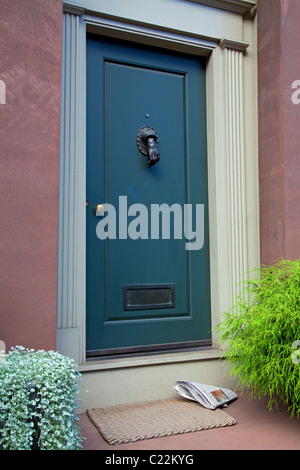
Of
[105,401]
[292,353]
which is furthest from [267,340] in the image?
[105,401]

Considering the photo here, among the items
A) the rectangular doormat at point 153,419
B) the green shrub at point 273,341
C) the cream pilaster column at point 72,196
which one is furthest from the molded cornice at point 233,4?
the rectangular doormat at point 153,419

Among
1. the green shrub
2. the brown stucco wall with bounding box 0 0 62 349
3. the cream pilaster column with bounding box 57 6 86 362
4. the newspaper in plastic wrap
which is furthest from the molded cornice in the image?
the newspaper in plastic wrap

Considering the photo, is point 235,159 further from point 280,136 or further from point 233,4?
point 233,4

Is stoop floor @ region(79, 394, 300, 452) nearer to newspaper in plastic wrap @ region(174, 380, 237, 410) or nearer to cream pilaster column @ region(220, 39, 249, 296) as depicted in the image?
newspaper in plastic wrap @ region(174, 380, 237, 410)

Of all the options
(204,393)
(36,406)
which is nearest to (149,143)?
(204,393)

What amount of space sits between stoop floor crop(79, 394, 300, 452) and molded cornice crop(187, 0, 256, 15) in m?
2.73

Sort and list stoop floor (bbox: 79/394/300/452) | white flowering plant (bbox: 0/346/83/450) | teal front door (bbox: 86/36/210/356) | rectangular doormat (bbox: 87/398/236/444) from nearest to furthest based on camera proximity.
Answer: white flowering plant (bbox: 0/346/83/450)
stoop floor (bbox: 79/394/300/452)
rectangular doormat (bbox: 87/398/236/444)
teal front door (bbox: 86/36/210/356)

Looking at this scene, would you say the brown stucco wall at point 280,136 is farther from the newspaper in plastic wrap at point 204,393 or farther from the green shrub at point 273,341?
the newspaper in plastic wrap at point 204,393

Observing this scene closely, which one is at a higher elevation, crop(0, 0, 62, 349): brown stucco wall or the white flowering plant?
crop(0, 0, 62, 349): brown stucco wall

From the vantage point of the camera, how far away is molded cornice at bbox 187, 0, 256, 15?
2.97 meters

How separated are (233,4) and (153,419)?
2.83m

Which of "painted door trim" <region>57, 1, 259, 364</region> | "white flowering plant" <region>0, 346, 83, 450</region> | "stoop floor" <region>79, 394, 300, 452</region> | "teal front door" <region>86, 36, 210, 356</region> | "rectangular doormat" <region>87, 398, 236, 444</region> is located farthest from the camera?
"teal front door" <region>86, 36, 210, 356</region>

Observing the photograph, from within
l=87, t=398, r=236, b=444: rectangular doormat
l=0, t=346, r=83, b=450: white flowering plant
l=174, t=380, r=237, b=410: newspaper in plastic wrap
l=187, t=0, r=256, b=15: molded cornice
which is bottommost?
l=87, t=398, r=236, b=444: rectangular doormat

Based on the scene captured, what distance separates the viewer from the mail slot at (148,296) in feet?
8.96
